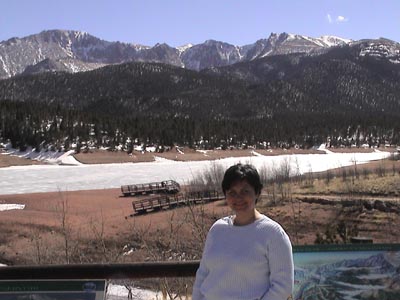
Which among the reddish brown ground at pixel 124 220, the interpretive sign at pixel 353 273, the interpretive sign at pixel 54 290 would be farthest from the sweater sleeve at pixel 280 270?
the reddish brown ground at pixel 124 220

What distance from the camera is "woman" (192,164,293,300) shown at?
10.7 feet

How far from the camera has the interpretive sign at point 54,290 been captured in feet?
11.6

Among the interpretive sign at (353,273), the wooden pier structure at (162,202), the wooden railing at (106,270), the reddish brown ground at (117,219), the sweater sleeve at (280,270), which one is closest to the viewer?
the sweater sleeve at (280,270)

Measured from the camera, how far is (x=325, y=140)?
439 ft

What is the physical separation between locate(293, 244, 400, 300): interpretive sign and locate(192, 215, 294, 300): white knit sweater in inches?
30.5

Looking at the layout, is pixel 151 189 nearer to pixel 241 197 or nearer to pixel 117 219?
pixel 117 219

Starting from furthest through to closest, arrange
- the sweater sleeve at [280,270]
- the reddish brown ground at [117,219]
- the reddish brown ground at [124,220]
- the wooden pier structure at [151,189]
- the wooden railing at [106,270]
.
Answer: the wooden pier structure at [151,189] → the reddish brown ground at [124,220] → the reddish brown ground at [117,219] → the wooden railing at [106,270] → the sweater sleeve at [280,270]

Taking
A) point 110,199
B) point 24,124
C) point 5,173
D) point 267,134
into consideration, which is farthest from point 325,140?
point 110,199

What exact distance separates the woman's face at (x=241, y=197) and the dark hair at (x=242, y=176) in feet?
0.07

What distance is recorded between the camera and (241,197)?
137 inches

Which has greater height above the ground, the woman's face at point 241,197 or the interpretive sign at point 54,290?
the woman's face at point 241,197

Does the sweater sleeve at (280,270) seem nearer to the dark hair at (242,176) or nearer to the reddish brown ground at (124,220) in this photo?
the dark hair at (242,176)

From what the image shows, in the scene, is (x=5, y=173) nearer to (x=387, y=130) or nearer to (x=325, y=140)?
(x=325, y=140)

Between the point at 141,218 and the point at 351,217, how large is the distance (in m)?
12.3
